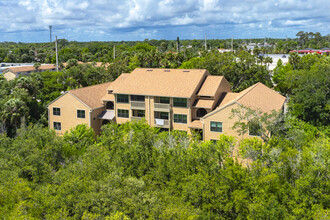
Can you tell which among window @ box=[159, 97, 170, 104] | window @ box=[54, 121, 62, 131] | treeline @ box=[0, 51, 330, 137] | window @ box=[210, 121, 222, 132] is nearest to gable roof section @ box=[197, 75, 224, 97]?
window @ box=[159, 97, 170, 104]

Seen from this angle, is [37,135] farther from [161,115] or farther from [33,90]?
[33,90]

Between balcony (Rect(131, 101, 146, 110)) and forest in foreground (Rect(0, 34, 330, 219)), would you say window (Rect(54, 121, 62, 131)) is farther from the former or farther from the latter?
forest in foreground (Rect(0, 34, 330, 219))

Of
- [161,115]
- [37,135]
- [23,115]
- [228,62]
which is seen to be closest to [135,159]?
[37,135]

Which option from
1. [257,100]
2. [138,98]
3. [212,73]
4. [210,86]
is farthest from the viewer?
[212,73]

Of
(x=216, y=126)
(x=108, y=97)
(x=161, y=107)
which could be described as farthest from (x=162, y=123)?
(x=108, y=97)

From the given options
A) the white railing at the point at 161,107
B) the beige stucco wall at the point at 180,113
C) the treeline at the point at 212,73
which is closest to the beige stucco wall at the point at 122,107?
the white railing at the point at 161,107

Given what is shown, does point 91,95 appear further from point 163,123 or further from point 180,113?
point 180,113

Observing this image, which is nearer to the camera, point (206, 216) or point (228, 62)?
point (206, 216)

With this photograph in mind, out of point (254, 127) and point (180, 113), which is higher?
point (180, 113)
